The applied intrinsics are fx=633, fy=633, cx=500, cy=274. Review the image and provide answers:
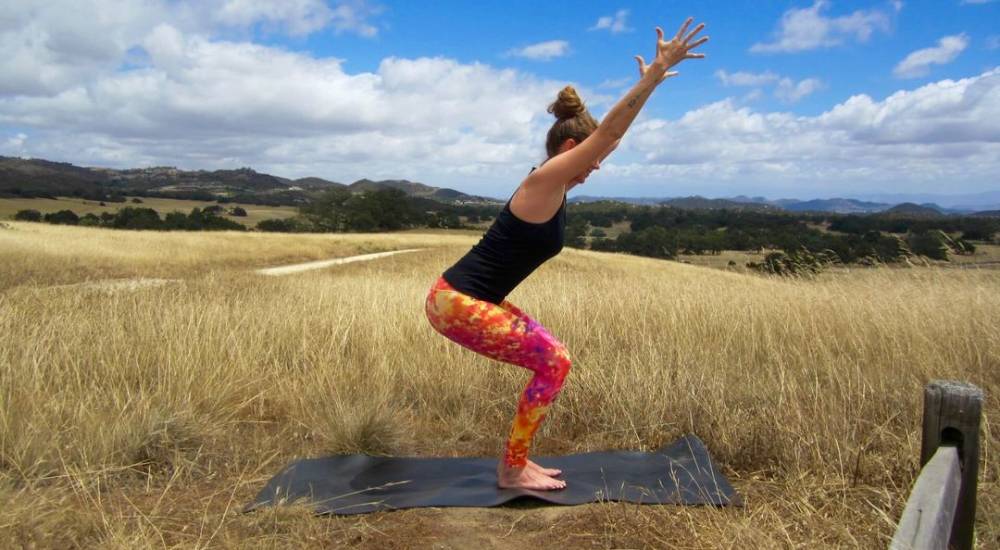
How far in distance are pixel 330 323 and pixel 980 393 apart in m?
5.59

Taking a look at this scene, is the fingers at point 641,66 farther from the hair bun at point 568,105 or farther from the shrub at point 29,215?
the shrub at point 29,215

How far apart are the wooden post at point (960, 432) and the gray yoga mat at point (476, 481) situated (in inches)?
38.7

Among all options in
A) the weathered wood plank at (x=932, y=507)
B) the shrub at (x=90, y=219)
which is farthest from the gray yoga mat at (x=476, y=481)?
the shrub at (x=90, y=219)

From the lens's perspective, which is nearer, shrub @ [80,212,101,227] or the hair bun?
the hair bun

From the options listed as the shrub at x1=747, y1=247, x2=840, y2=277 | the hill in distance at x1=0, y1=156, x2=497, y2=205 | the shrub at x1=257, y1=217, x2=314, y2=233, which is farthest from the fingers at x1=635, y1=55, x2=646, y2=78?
the hill in distance at x1=0, y1=156, x2=497, y2=205

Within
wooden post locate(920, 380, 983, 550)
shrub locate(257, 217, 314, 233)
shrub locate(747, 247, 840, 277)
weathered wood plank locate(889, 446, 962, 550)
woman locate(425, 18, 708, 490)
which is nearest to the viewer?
weathered wood plank locate(889, 446, 962, 550)

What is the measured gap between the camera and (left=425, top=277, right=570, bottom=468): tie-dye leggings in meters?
3.18

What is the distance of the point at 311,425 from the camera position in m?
4.52

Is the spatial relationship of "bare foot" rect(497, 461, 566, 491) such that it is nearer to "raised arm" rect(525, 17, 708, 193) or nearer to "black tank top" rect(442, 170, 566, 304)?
"black tank top" rect(442, 170, 566, 304)

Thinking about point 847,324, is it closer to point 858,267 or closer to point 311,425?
point 858,267

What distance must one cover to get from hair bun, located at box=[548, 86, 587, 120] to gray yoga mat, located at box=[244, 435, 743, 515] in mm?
1883

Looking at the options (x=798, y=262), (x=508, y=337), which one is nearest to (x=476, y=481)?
(x=508, y=337)

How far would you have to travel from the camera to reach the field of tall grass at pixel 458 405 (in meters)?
2.99

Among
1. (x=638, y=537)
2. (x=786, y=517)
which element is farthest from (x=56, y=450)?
(x=786, y=517)
